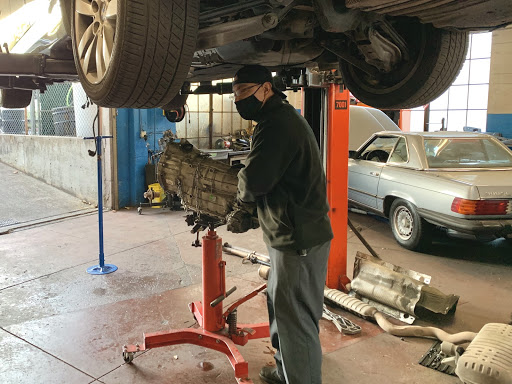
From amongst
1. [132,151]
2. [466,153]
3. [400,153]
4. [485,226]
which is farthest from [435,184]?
[132,151]

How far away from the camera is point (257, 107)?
2.47 m

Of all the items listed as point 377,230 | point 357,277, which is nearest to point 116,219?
point 377,230

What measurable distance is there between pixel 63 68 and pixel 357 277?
2978mm

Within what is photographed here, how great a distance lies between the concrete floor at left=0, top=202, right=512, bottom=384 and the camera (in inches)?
116

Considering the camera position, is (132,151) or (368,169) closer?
(368,169)

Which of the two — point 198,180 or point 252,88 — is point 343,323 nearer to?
point 198,180

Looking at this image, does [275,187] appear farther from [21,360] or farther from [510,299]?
[510,299]

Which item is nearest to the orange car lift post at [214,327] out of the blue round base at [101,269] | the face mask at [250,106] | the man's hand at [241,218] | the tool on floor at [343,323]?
the man's hand at [241,218]

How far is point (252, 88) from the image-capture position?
2.43m

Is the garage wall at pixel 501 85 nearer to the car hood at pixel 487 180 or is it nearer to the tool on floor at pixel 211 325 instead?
the car hood at pixel 487 180

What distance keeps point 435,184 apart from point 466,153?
0.96 m

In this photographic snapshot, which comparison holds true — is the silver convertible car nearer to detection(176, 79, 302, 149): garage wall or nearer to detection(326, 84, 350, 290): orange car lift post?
detection(326, 84, 350, 290): orange car lift post

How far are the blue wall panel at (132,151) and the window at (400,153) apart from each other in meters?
4.45

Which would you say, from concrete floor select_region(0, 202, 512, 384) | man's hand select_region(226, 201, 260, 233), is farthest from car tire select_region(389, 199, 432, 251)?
man's hand select_region(226, 201, 260, 233)
